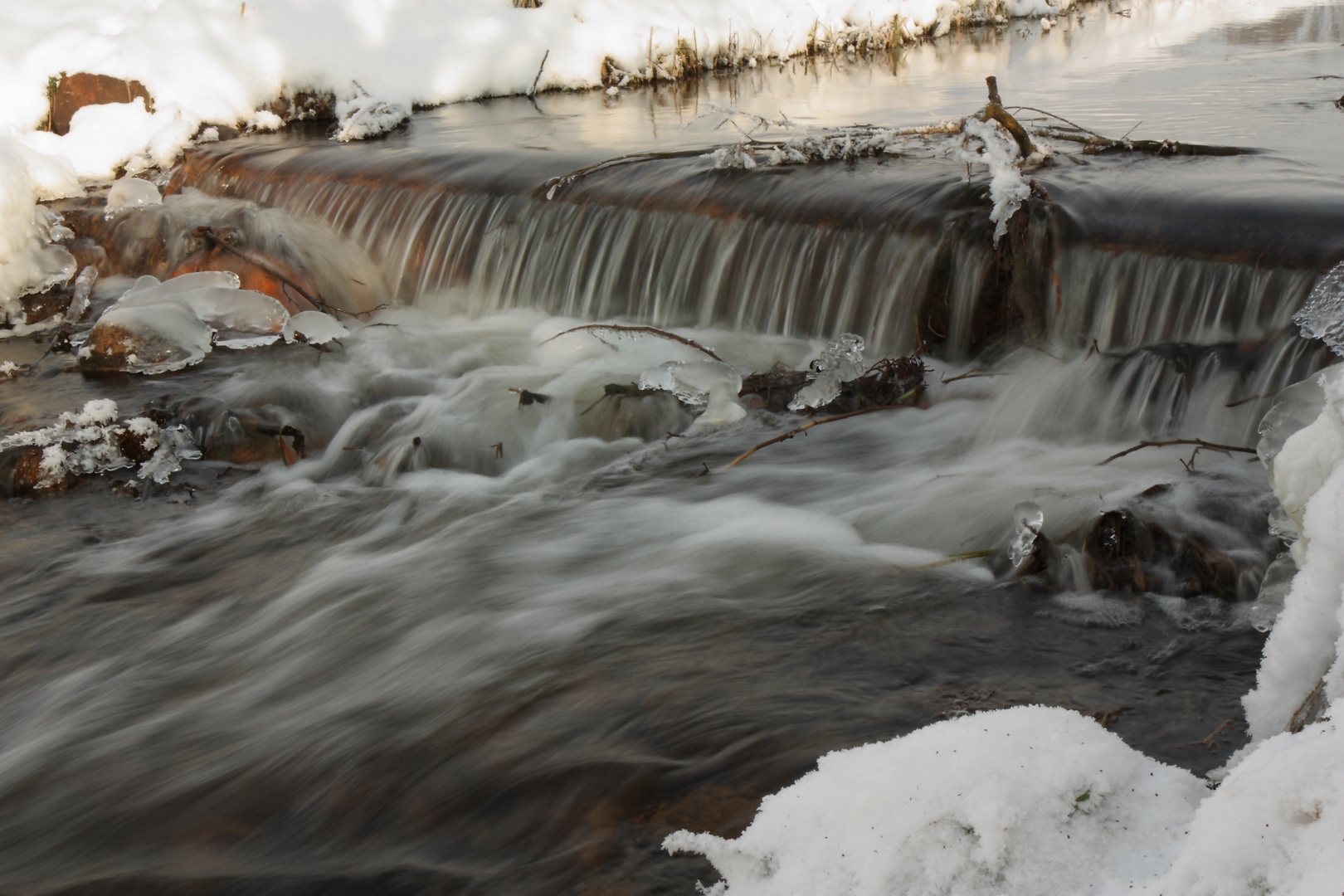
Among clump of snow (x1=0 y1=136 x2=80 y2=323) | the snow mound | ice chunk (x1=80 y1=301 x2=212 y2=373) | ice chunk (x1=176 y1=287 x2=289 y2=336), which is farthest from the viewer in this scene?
clump of snow (x1=0 y1=136 x2=80 y2=323)

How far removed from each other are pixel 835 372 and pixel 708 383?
60 cm

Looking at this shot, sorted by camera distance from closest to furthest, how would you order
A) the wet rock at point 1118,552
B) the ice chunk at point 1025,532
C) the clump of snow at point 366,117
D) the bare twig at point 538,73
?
1. the wet rock at point 1118,552
2. the ice chunk at point 1025,532
3. the clump of snow at point 366,117
4. the bare twig at point 538,73

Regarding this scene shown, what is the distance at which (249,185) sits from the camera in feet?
28.8

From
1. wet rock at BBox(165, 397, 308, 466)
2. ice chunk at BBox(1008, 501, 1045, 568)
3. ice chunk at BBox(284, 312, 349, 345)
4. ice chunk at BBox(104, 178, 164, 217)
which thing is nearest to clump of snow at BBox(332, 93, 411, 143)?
ice chunk at BBox(104, 178, 164, 217)

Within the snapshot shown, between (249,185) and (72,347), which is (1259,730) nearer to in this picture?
(72,347)

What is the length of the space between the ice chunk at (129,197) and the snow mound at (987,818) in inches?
341

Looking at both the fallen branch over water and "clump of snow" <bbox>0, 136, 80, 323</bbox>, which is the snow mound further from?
"clump of snow" <bbox>0, 136, 80, 323</bbox>

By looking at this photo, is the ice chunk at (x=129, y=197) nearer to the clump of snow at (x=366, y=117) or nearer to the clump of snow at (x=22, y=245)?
Result: the clump of snow at (x=22, y=245)

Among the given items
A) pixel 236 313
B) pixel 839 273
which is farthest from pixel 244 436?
pixel 839 273

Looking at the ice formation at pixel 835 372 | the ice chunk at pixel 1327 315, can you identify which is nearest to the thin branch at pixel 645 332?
the ice formation at pixel 835 372

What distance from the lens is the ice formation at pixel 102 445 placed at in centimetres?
481

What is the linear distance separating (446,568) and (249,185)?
6.20 meters

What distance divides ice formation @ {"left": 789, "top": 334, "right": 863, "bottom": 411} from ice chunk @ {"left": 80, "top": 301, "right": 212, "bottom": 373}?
12.4 ft

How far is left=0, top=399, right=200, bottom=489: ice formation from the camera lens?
481 cm
